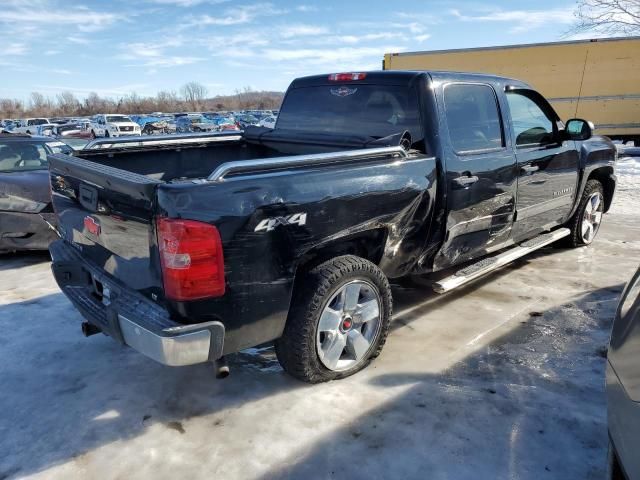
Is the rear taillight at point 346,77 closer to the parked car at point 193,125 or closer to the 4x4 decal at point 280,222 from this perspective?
the 4x4 decal at point 280,222

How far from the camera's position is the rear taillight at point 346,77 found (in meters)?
3.96

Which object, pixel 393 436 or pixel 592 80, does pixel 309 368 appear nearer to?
pixel 393 436

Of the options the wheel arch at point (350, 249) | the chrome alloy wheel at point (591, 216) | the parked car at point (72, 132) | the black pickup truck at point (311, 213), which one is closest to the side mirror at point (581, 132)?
the black pickup truck at point (311, 213)

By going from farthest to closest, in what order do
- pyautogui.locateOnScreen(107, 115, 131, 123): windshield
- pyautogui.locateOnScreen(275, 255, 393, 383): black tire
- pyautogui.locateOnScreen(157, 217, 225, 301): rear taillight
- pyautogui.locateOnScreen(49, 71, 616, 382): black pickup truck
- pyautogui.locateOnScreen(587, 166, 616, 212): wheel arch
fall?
pyautogui.locateOnScreen(107, 115, 131, 123): windshield, pyautogui.locateOnScreen(587, 166, 616, 212): wheel arch, pyautogui.locateOnScreen(275, 255, 393, 383): black tire, pyautogui.locateOnScreen(49, 71, 616, 382): black pickup truck, pyautogui.locateOnScreen(157, 217, 225, 301): rear taillight

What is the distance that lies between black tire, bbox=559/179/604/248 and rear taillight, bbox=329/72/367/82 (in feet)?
10.2

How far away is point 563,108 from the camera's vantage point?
15.0 metres

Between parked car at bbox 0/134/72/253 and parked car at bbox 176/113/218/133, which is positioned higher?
parked car at bbox 0/134/72/253

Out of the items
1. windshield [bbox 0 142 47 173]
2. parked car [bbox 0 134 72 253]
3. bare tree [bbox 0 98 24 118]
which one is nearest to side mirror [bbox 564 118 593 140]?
parked car [bbox 0 134 72 253]

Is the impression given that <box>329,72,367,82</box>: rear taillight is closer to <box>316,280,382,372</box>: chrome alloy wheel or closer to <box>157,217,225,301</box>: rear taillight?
<box>316,280,382,372</box>: chrome alloy wheel

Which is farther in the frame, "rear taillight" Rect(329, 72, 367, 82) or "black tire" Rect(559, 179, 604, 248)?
"black tire" Rect(559, 179, 604, 248)

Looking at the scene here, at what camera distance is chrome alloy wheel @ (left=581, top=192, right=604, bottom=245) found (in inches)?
232

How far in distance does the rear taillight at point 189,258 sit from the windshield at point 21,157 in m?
5.07

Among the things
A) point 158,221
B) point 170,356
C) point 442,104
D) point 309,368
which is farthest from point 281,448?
point 442,104

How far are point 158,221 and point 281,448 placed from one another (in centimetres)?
130
